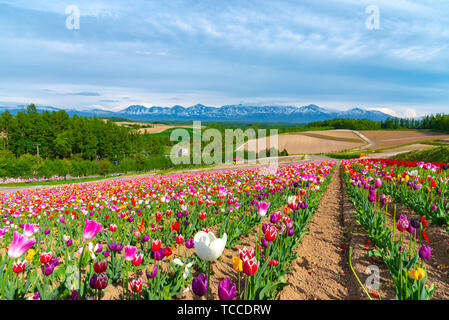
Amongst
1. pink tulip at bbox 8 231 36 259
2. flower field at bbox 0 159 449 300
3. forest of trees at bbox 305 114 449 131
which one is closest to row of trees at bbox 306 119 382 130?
forest of trees at bbox 305 114 449 131

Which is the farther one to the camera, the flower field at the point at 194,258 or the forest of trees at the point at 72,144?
the forest of trees at the point at 72,144

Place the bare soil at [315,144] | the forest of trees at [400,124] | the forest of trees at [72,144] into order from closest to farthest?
the forest of trees at [72,144] → the bare soil at [315,144] → the forest of trees at [400,124]

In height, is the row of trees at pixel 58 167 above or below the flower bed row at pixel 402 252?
below

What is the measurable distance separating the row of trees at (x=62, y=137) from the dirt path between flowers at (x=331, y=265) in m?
65.6

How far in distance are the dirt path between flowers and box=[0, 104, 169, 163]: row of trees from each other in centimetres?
6557

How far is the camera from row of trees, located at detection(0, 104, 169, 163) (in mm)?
58188

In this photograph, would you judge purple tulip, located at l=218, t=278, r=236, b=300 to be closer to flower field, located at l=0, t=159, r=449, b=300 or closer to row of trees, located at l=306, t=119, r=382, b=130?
flower field, located at l=0, t=159, r=449, b=300

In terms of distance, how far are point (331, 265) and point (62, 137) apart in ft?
227

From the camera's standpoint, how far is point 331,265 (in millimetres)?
3896

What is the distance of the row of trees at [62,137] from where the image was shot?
58.2 metres

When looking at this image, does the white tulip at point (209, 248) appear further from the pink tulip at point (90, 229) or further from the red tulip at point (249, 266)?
the pink tulip at point (90, 229)

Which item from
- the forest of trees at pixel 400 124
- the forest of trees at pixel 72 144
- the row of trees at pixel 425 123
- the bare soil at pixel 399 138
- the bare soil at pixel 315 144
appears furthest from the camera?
the forest of trees at pixel 400 124

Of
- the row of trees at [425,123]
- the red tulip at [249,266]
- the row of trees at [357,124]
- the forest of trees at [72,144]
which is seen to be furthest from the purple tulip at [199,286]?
the row of trees at [357,124]
